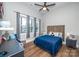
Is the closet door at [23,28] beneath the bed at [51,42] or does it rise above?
above

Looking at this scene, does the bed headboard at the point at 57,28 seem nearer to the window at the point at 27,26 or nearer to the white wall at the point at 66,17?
the white wall at the point at 66,17

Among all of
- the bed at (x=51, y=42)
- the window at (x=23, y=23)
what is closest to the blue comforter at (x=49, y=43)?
the bed at (x=51, y=42)

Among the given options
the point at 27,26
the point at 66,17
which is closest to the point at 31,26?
the point at 27,26

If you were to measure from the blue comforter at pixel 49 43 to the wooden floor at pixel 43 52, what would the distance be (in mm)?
60

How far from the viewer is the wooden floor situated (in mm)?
1423

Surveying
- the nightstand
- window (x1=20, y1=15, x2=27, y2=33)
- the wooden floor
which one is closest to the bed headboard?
the nightstand

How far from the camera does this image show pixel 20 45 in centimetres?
145

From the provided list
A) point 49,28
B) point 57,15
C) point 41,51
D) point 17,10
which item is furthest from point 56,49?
point 17,10

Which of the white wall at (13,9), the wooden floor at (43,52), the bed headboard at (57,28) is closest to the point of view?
the white wall at (13,9)

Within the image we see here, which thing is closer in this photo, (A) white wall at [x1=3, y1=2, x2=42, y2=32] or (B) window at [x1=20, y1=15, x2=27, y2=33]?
(A) white wall at [x1=3, y1=2, x2=42, y2=32]

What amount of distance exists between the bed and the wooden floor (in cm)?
6

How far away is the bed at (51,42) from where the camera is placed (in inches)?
57.3

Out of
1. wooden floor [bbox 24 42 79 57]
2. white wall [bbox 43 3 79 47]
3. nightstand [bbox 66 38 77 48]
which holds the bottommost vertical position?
wooden floor [bbox 24 42 79 57]

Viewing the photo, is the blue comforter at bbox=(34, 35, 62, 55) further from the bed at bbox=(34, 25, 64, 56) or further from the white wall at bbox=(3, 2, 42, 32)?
the white wall at bbox=(3, 2, 42, 32)
